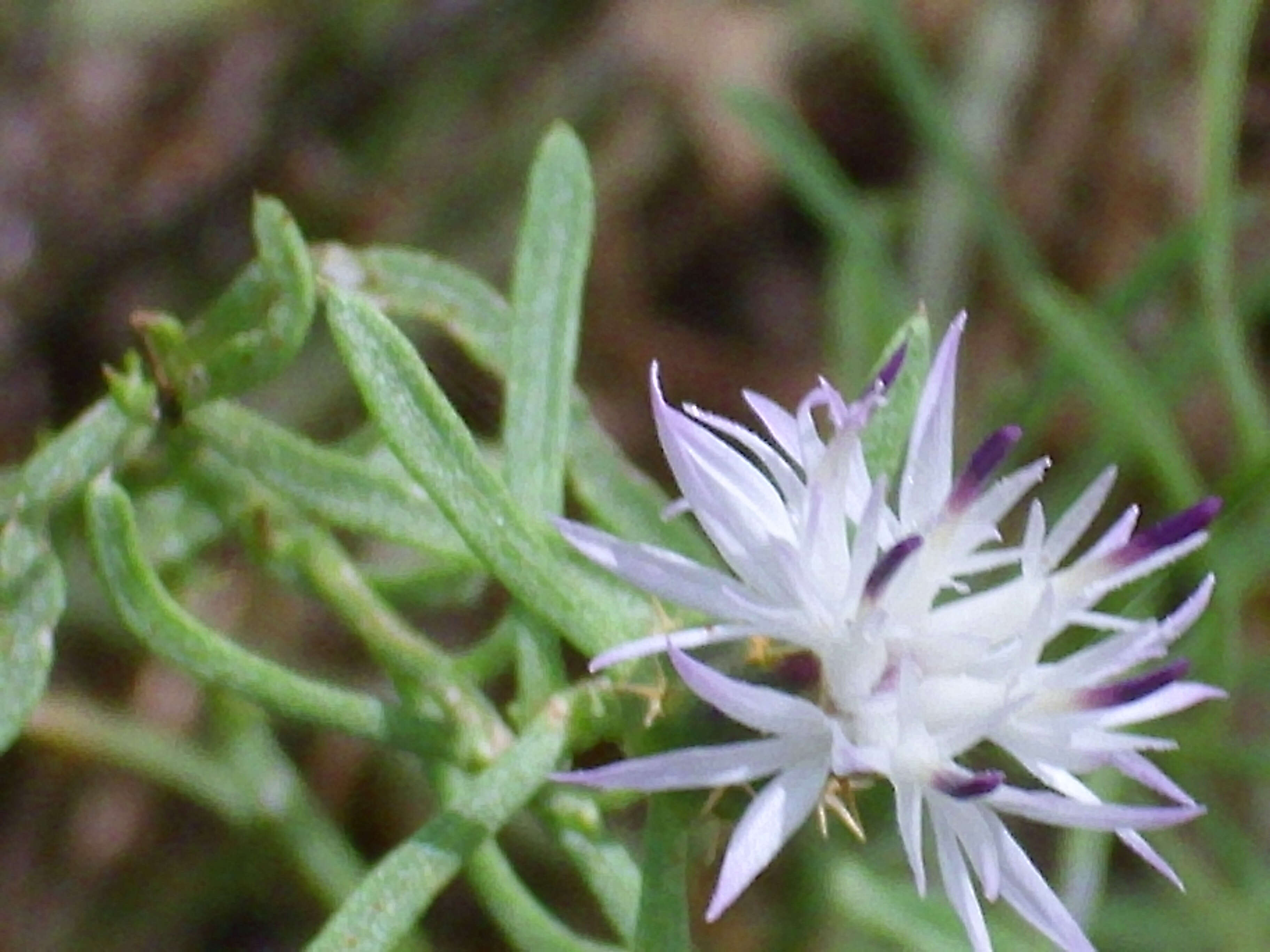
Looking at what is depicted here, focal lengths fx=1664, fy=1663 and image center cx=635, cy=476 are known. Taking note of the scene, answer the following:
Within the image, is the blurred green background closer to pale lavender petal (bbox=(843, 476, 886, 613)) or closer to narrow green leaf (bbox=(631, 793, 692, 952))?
narrow green leaf (bbox=(631, 793, 692, 952))

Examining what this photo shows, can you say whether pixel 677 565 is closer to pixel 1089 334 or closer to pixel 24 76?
pixel 1089 334

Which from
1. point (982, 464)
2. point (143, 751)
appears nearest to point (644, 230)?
point (143, 751)

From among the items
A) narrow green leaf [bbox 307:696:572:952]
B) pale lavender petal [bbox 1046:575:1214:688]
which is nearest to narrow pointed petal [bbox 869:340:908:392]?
pale lavender petal [bbox 1046:575:1214:688]

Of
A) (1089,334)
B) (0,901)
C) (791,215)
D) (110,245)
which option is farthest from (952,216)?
(0,901)

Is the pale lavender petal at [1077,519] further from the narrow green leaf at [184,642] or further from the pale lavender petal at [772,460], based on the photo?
the narrow green leaf at [184,642]

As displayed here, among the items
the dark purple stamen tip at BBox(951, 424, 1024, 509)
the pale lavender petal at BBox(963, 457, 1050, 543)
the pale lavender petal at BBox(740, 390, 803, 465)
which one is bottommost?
the pale lavender petal at BBox(963, 457, 1050, 543)
